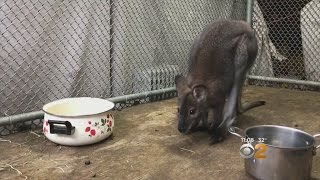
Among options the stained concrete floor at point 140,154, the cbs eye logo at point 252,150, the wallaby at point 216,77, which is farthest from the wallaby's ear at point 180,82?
the cbs eye logo at point 252,150

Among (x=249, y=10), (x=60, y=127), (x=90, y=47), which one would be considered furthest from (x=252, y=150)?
(x=249, y=10)

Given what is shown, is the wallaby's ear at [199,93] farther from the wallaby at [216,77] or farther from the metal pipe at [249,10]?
the metal pipe at [249,10]

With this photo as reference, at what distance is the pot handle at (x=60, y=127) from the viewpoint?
297 centimetres

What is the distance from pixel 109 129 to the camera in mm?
3225

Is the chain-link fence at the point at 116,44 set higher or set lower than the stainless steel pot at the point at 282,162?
higher

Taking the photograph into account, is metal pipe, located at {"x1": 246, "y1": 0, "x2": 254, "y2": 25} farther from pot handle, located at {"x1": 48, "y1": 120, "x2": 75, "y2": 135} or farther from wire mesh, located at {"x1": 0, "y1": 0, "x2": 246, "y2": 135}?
pot handle, located at {"x1": 48, "y1": 120, "x2": 75, "y2": 135}

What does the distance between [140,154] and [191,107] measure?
60cm

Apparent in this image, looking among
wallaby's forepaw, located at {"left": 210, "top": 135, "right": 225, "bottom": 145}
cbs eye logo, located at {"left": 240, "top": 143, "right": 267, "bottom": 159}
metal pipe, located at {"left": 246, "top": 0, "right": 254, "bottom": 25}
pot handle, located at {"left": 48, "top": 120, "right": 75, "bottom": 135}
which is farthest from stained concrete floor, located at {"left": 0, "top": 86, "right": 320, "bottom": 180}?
metal pipe, located at {"left": 246, "top": 0, "right": 254, "bottom": 25}

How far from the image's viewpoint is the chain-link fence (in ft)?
11.4

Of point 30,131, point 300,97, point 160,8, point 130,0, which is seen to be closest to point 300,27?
point 300,97

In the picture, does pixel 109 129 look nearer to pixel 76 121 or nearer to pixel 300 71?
pixel 76 121

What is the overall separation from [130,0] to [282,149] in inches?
106

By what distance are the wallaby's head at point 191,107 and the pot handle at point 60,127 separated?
90 centimetres

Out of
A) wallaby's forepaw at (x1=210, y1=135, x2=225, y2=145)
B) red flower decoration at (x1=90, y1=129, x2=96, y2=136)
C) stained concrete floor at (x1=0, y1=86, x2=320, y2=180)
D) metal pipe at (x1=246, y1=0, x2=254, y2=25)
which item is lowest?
stained concrete floor at (x1=0, y1=86, x2=320, y2=180)
